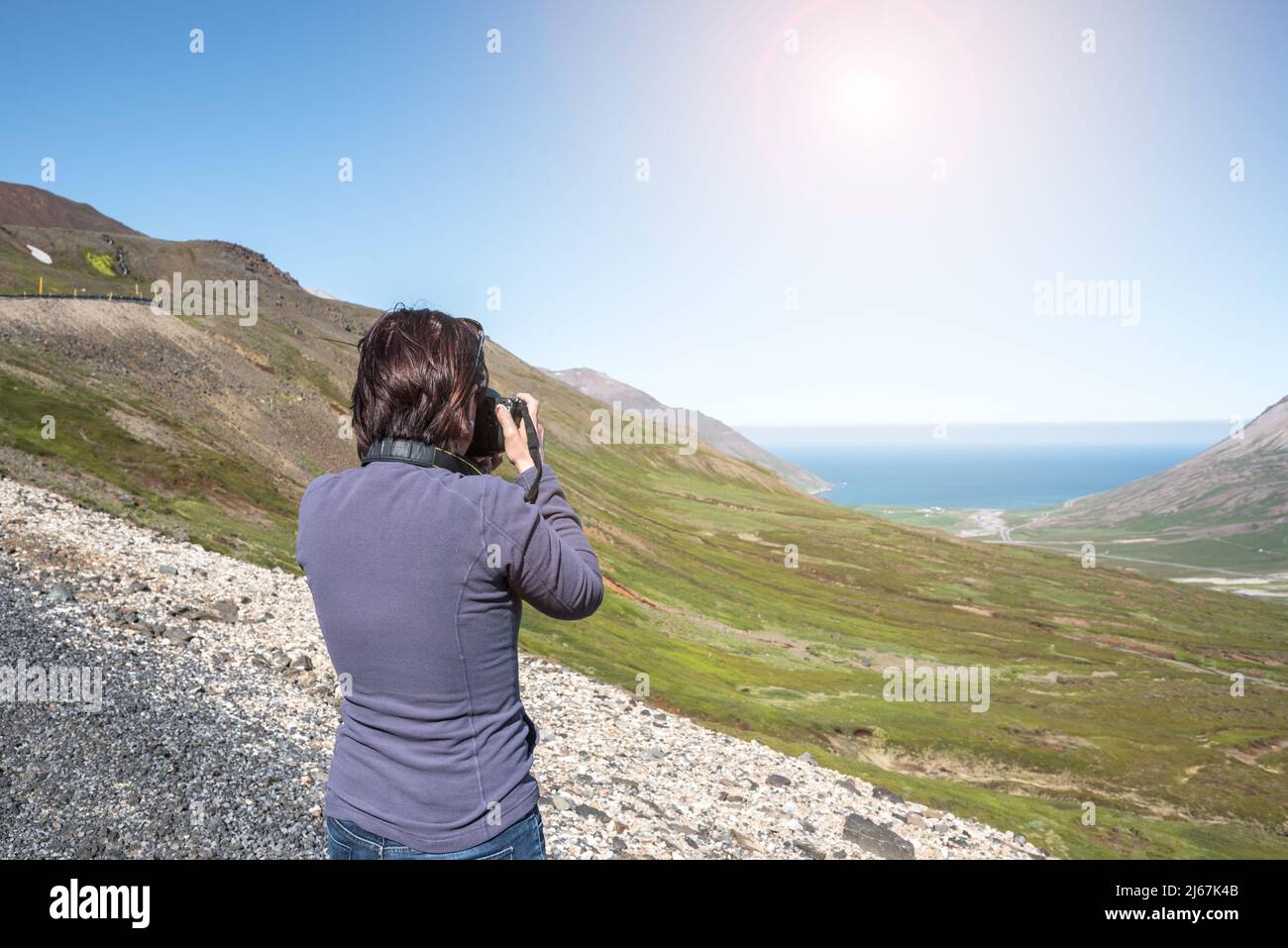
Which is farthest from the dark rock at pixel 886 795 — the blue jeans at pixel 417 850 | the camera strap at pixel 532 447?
the camera strap at pixel 532 447

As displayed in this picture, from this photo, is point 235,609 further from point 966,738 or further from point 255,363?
point 255,363

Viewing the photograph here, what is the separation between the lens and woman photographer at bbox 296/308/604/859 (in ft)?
11.7

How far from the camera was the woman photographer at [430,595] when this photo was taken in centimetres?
356

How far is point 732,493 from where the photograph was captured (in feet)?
585

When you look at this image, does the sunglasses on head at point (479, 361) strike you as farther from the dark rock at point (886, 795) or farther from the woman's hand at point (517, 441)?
the dark rock at point (886, 795)

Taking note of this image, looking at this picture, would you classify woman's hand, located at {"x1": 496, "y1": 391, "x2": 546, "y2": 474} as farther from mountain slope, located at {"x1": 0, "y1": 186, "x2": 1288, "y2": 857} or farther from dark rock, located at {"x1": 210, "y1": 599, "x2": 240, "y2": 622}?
mountain slope, located at {"x1": 0, "y1": 186, "x2": 1288, "y2": 857}

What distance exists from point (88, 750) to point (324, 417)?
6241 centimetres

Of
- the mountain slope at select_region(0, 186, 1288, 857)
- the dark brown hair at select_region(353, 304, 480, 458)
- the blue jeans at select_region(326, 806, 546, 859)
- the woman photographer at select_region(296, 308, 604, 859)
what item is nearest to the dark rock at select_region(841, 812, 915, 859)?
the mountain slope at select_region(0, 186, 1288, 857)

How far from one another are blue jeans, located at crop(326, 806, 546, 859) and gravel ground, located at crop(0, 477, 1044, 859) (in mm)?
10280

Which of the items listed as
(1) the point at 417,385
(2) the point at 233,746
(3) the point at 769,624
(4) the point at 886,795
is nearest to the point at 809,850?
(4) the point at 886,795
